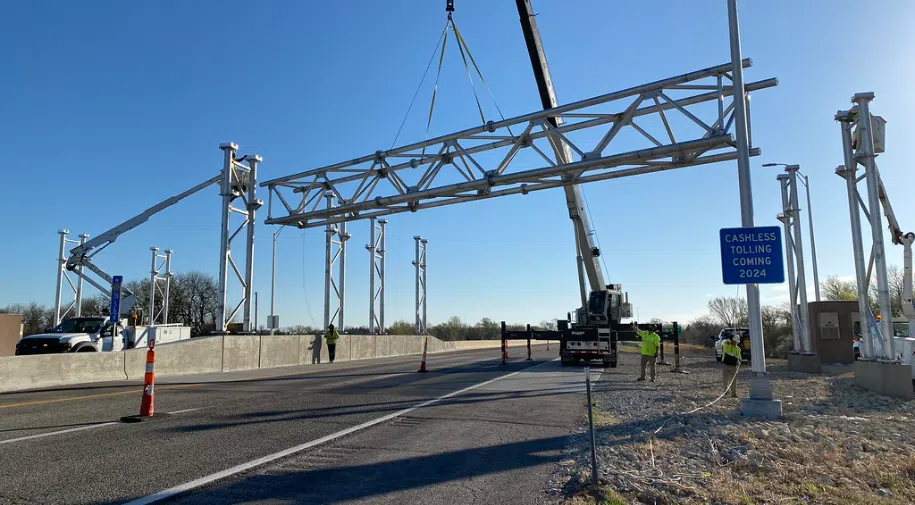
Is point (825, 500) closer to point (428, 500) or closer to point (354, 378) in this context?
point (428, 500)

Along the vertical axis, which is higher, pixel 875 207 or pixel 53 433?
pixel 875 207

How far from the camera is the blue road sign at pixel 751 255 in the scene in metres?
9.70

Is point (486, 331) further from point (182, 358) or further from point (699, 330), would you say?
point (182, 358)

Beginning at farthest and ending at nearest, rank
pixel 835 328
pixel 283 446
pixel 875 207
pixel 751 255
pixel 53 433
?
pixel 835 328
pixel 875 207
pixel 751 255
pixel 53 433
pixel 283 446

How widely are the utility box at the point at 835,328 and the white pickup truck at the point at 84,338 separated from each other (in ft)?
89.1

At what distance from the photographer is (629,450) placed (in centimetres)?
716

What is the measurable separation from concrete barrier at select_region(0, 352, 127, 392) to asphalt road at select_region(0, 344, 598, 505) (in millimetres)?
1704

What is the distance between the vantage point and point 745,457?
255 inches

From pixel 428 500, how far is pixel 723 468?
334 cm

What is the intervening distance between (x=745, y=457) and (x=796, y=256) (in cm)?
1869

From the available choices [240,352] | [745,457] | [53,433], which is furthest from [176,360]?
[745,457]

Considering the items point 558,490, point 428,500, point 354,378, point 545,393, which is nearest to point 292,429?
point 428,500

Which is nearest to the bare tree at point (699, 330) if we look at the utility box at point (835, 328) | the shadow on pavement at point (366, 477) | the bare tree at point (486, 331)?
the bare tree at point (486, 331)

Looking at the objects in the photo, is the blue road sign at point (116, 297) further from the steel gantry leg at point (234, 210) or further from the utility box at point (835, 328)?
the utility box at point (835, 328)
